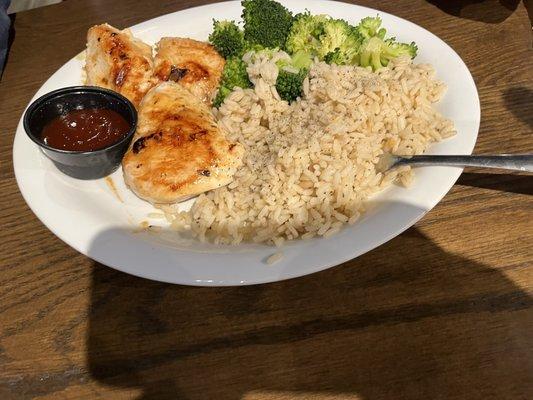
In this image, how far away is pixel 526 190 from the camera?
268 centimetres

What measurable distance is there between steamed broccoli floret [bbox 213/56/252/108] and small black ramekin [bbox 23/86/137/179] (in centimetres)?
58

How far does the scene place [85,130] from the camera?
2.79 m

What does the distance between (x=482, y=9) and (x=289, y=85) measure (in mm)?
1868

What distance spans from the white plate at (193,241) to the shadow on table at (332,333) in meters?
0.23

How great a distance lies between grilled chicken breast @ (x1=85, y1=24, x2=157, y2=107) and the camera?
3129 millimetres

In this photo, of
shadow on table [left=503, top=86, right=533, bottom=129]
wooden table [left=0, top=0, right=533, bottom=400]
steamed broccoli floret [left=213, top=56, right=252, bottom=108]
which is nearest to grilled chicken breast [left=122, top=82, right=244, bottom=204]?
steamed broccoli floret [left=213, top=56, right=252, bottom=108]

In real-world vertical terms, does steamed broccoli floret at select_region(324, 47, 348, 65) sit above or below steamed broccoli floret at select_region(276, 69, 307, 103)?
above

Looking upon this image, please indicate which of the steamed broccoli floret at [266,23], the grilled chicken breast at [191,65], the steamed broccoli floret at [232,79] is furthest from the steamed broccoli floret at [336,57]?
the grilled chicken breast at [191,65]

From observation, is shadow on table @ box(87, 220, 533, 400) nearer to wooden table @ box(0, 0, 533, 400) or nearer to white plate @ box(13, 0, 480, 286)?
wooden table @ box(0, 0, 533, 400)

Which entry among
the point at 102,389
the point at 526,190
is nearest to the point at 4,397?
the point at 102,389

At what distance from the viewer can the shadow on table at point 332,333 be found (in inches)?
82.3

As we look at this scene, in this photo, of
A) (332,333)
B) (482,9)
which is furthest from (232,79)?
(482,9)

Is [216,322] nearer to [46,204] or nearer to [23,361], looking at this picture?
[23,361]

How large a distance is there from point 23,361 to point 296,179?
153 centimetres
